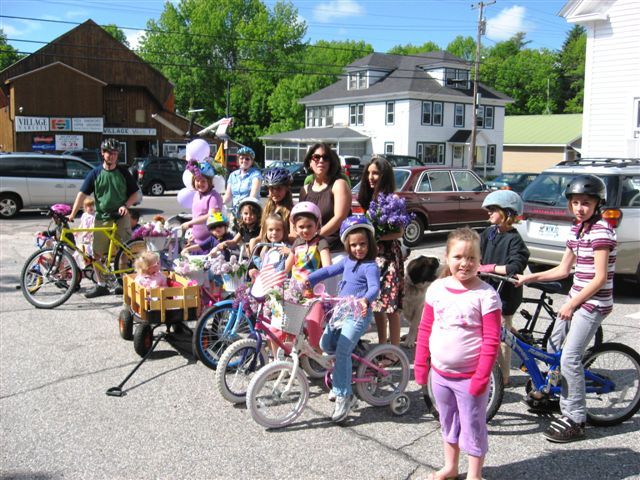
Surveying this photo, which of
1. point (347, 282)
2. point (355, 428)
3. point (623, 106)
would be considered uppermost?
point (623, 106)

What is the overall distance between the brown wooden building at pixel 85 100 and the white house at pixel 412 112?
39.6ft

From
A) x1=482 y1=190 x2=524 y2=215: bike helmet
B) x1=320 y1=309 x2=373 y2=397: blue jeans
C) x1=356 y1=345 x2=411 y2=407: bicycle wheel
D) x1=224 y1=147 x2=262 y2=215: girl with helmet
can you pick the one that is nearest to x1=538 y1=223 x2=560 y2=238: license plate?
x1=224 y1=147 x2=262 y2=215: girl with helmet

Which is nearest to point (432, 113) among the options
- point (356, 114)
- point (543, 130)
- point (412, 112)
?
point (412, 112)

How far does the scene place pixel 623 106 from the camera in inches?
723

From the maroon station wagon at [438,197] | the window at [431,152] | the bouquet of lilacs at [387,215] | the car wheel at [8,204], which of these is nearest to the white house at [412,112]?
the window at [431,152]

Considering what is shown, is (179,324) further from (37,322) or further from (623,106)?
(623,106)

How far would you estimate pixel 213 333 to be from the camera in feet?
17.8

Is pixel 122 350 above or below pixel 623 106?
below

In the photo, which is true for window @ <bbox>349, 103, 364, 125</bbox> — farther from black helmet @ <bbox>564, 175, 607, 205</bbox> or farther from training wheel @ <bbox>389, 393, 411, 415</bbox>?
black helmet @ <bbox>564, 175, 607, 205</bbox>

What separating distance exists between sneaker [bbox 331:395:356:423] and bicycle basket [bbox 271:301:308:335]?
1.87 ft

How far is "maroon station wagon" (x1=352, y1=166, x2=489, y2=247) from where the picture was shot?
44.5ft

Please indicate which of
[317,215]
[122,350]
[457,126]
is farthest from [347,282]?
[457,126]

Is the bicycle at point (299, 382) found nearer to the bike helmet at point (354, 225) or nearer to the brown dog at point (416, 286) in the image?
the bike helmet at point (354, 225)

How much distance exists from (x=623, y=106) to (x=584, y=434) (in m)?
16.7
